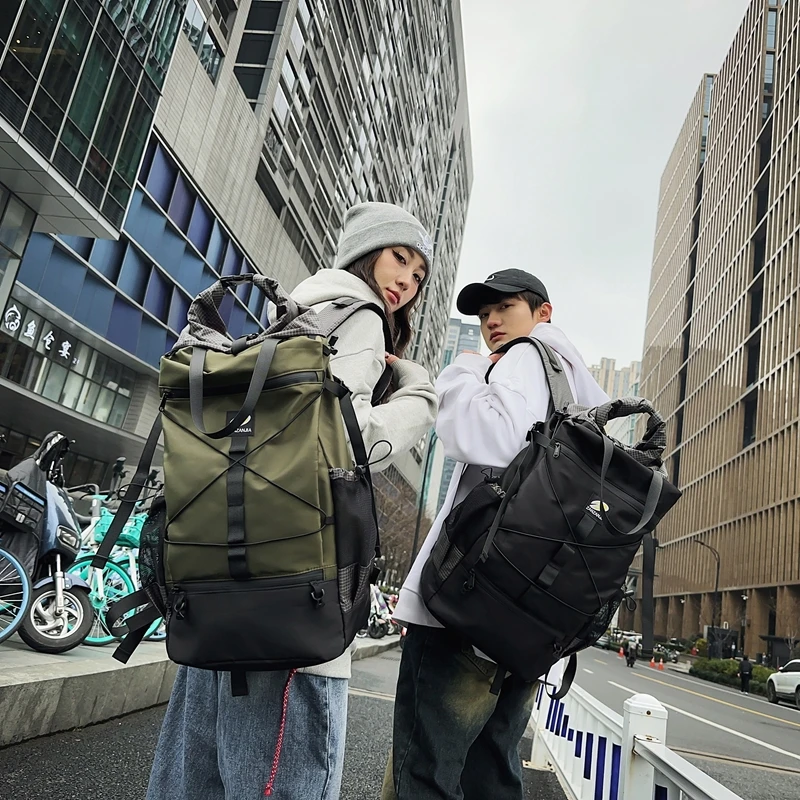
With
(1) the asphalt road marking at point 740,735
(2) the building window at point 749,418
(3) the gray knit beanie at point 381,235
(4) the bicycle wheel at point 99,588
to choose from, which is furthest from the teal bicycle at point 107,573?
(2) the building window at point 749,418

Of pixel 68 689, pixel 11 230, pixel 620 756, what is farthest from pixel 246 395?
pixel 11 230

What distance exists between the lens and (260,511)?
51.3 inches

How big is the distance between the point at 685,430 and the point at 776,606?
32.7 meters

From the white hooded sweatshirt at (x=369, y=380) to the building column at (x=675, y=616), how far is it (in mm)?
76427

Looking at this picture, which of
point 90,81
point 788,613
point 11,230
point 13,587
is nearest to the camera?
point 13,587

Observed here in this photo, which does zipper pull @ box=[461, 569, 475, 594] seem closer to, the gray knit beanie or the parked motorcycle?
the gray knit beanie

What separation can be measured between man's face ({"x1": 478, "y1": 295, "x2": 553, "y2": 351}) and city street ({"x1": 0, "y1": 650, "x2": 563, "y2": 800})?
2.43 metres

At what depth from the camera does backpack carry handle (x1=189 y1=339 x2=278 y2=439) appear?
1309mm

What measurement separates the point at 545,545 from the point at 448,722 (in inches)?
19.5

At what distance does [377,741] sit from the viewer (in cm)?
519

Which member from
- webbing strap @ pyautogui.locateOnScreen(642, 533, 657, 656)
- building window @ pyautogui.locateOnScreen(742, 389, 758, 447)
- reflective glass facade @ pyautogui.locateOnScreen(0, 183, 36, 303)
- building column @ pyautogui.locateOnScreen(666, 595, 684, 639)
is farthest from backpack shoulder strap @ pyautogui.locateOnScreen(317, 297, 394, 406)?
building column @ pyautogui.locateOnScreen(666, 595, 684, 639)

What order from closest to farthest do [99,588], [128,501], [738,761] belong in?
[128,501] < [99,588] < [738,761]

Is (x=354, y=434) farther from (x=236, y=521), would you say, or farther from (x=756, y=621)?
(x=756, y=621)

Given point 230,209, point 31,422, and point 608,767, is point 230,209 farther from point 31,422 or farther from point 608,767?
point 608,767
